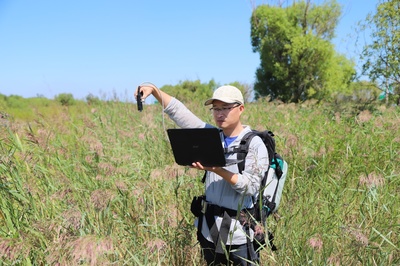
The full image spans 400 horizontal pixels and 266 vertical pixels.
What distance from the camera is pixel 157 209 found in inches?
115

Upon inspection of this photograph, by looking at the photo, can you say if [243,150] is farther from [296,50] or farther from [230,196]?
[296,50]

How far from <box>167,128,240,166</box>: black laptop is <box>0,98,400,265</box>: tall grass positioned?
430mm

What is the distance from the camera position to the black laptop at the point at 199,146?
1789 mm

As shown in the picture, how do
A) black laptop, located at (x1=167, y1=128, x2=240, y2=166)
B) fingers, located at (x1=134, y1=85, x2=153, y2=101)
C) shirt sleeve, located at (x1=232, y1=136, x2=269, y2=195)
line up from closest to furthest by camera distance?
1. black laptop, located at (x1=167, y1=128, x2=240, y2=166)
2. shirt sleeve, located at (x1=232, y1=136, x2=269, y2=195)
3. fingers, located at (x1=134, y1=85, x2=153, y2=101)

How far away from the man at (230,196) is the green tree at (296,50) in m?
23.4

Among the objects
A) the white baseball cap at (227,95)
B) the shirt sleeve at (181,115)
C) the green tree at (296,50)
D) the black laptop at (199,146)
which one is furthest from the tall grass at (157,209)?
the green tree at (296,50)

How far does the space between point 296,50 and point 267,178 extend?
24.7 meters

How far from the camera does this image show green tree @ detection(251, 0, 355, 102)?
1015 inches

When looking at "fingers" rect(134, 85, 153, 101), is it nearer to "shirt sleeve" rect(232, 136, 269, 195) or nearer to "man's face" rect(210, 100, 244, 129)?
"man's face" rect(210, 100, 244, 129)

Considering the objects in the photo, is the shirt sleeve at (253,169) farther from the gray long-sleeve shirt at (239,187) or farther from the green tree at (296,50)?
the green tree at (296,50)

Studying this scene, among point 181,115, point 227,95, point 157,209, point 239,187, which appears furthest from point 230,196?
point 157,209

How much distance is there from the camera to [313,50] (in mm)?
25625

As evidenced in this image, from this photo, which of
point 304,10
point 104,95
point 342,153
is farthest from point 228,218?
point 304,10

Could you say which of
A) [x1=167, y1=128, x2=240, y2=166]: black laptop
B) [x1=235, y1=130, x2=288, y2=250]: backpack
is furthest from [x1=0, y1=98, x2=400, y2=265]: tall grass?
[x1=167, y1=128, x2=240, y2=166]: black laptop
